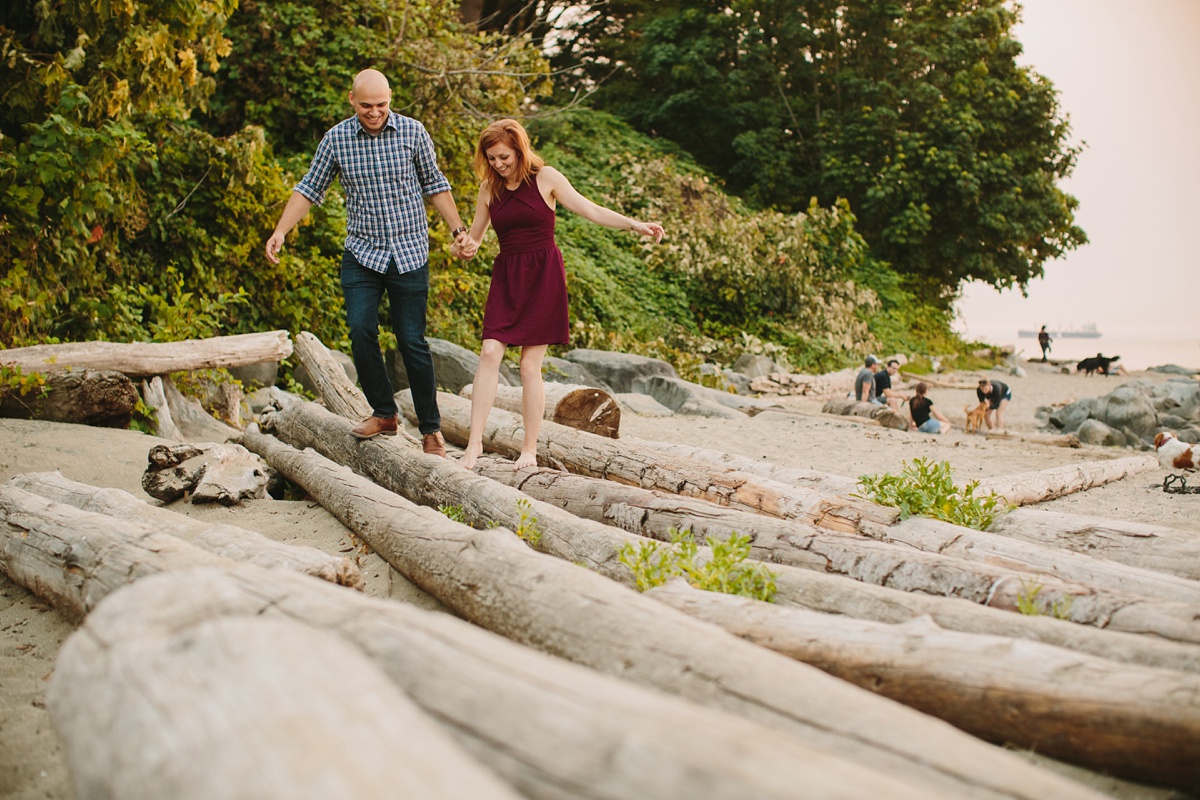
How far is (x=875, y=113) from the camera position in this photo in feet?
83.9

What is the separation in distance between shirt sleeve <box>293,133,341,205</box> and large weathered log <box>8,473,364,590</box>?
6.70 feet

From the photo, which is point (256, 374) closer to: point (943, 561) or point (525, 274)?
point (525, 274)

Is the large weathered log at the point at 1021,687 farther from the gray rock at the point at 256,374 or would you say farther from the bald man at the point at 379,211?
the gray rock at the point at 256,374

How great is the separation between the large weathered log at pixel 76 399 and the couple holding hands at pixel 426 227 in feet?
7.91

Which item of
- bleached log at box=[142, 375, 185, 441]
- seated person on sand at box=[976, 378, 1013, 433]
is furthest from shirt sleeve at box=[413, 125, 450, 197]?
seated person on sand at box=[976, 378, 1013, 433]

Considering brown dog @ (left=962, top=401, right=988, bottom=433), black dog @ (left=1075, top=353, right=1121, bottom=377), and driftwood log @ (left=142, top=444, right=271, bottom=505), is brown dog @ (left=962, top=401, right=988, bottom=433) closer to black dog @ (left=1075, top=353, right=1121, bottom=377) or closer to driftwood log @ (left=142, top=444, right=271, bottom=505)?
driftwood log @ (left=142, top=444, right=271, bottom=505)

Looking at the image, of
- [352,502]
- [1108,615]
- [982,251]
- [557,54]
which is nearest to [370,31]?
[352,502]

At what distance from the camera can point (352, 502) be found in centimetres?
448

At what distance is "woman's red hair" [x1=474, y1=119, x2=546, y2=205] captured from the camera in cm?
495

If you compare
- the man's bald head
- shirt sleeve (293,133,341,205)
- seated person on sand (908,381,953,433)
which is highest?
the man's bald head

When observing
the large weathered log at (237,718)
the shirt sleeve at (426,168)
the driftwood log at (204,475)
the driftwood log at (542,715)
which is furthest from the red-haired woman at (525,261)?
the large weathered log at (237,718)

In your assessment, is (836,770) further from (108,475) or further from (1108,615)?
(108,475)

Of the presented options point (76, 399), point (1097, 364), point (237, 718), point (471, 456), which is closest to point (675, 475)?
point (471, 456)

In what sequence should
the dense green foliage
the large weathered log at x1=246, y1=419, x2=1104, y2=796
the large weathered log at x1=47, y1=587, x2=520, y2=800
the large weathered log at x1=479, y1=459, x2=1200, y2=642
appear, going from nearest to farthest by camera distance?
the large weathered log at x1=47, y1=587, x2=520, y2=800 < the large weathered log at x1=246, y1=419, x2=1104, y2=796 < the large weathered log at x1=479, y1=459, x2=1200, y2=642 < the dense green foliage
